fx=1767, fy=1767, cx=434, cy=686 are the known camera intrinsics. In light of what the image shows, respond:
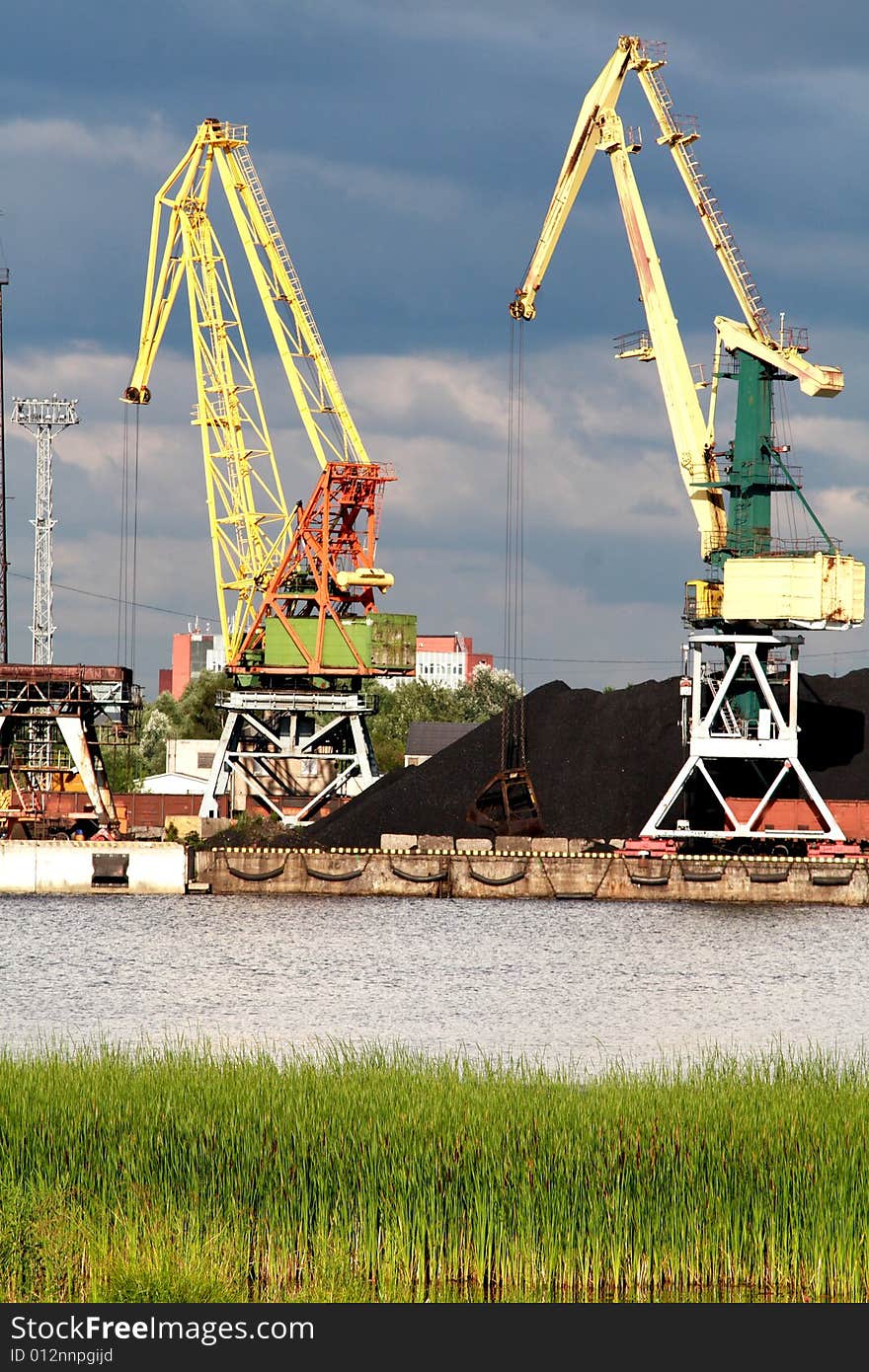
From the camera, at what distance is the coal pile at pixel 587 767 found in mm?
65938

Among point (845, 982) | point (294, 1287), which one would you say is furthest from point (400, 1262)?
point (845, 982)

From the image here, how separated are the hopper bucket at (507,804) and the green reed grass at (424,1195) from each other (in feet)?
147

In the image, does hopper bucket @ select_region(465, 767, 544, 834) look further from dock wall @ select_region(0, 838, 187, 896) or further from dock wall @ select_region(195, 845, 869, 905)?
dock wall @ select_region(0, 838, 187, 896)

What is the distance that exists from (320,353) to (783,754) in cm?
2884

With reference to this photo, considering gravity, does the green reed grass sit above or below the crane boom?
below

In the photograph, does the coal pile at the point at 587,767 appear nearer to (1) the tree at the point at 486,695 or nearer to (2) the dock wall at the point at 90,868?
(2) the dock wall at the point at 90,868

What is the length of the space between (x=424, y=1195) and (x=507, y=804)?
160ft

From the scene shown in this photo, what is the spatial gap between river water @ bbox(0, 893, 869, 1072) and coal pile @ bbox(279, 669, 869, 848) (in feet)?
21.7

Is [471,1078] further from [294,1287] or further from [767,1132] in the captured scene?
[294,1287]

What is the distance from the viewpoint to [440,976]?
129 feet

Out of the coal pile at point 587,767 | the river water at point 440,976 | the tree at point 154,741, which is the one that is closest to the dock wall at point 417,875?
the river water at point 440,976

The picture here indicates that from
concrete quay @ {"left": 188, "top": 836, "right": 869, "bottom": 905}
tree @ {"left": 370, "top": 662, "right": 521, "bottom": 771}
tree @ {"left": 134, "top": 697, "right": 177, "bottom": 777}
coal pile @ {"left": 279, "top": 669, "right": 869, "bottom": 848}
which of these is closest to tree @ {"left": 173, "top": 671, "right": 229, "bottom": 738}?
tree @ {"left": 134, "top": 697, "right": 177, "bottom": 777}

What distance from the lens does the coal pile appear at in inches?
2596

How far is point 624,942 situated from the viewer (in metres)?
47.6
